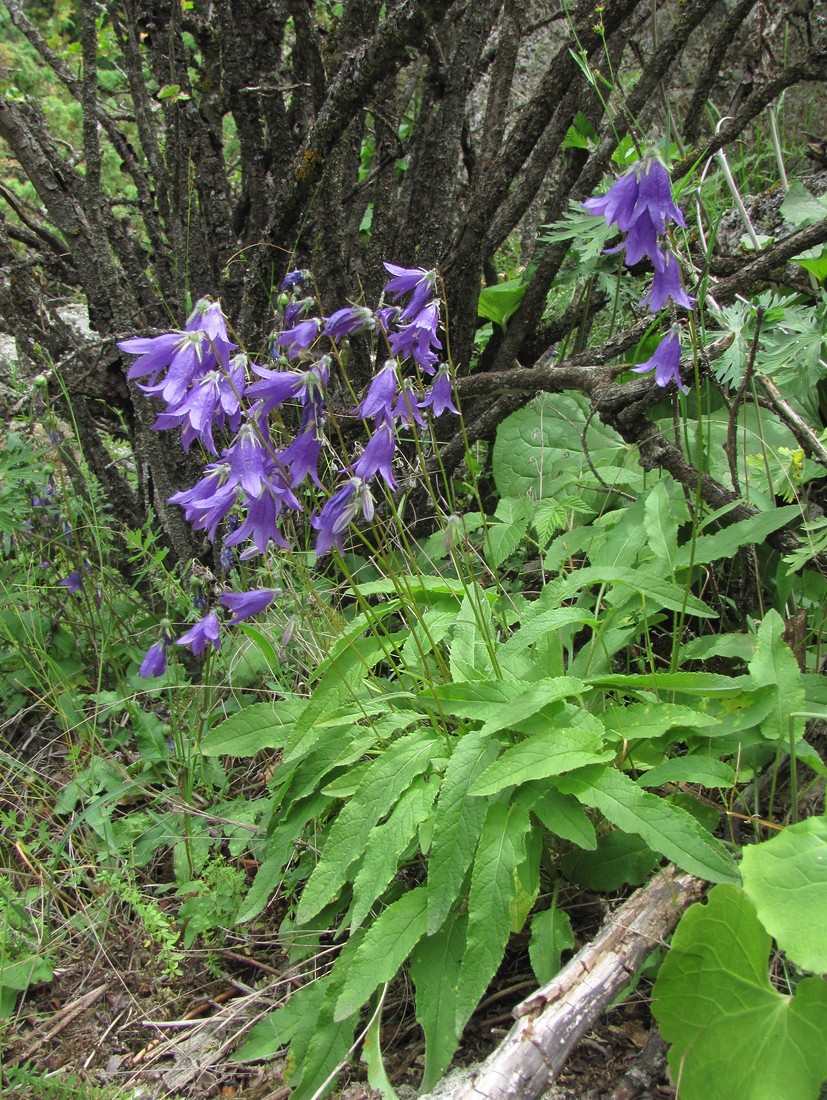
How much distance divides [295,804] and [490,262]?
2.56 m

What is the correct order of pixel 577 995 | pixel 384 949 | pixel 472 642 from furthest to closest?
pixel 472 642 → pixel 384 949 → pixel 577 995

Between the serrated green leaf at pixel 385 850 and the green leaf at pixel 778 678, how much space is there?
0.77m

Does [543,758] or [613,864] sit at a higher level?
[543,758]

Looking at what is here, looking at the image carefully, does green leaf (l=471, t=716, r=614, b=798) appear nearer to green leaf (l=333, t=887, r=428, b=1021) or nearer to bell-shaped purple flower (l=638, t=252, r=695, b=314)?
green leaf (l=333, t=887, r=428, b=1021)

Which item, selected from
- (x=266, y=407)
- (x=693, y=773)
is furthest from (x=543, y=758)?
(x=266, y=407)

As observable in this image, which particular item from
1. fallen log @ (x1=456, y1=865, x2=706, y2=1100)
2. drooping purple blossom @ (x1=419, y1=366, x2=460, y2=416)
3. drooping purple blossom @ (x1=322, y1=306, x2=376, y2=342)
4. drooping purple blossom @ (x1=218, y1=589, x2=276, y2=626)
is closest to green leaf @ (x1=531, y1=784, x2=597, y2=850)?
fallen log @ (x1=456, y1=865, x2=706, y2=1100)

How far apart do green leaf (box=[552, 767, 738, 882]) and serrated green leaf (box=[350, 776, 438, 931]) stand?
1.06 feet

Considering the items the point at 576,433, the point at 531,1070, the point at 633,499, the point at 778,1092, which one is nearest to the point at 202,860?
the point at 531,1070

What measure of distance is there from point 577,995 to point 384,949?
0.43 meters

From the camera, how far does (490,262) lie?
3699 millimetres

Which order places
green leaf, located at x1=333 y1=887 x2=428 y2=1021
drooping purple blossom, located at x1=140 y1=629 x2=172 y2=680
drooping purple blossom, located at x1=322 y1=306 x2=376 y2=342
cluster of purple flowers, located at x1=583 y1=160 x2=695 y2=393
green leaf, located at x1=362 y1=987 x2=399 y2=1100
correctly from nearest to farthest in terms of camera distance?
green leaf, located at x1=362 y1=987 x2=399 y2=1100, green leaf, located at x1=333 y1=887 x2=428 y2=1021, cluster of purple flowers, located at x1=583 y1=160 x2=695 y2=393, drooping purple blossom, located at x1=322 y1=306 x2=376 y2=342, drooping purple blossom, located at x1=140 y1=629 x2=172 y2=680

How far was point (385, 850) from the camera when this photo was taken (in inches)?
70.8

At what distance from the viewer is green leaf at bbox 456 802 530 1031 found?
161cm

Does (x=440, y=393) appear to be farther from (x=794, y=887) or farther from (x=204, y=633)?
(x=794, y=887)
